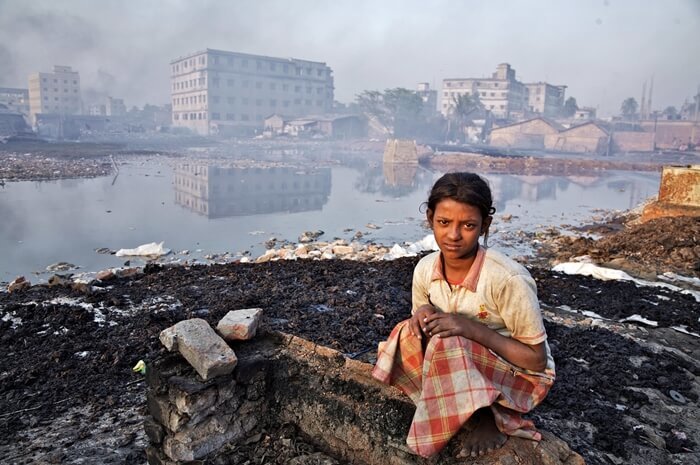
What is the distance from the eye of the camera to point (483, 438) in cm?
189

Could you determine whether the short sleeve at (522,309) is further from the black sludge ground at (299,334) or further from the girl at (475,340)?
the black sludge ground at (299,334)

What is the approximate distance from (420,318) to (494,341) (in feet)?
0.96

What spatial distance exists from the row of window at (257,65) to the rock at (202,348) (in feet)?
184

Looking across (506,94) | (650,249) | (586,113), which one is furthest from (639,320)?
(586,113)

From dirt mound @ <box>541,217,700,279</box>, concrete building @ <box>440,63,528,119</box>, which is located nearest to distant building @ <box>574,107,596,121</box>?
concrete building @ <box>440,63,528,119</box>

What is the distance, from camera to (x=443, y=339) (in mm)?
1862

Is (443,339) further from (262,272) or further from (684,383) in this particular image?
(262,272)

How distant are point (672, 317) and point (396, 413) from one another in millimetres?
4059

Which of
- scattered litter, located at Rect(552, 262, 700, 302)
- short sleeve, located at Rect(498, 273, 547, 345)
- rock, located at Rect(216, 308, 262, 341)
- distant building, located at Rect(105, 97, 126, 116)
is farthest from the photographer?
distant building, located at Rect(105, 97, 126, 116)

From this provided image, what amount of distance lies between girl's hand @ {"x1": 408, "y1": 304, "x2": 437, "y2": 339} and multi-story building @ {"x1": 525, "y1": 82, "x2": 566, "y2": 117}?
65.1 metres

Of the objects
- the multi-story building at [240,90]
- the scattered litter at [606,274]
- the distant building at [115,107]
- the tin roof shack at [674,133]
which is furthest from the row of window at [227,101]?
the scattered litter at [606,274]

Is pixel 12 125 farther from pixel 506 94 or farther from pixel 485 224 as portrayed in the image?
pixel 506 94

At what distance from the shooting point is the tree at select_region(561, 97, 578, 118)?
210ft

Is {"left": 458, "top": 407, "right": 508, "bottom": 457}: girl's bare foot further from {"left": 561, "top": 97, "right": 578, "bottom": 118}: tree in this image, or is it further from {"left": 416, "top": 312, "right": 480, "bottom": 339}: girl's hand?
{"left": 561, "top": 97, "right": 578, "bottom": 118}: tree
